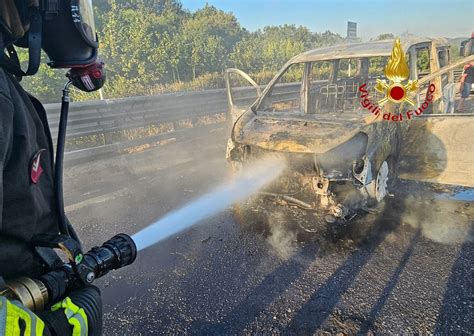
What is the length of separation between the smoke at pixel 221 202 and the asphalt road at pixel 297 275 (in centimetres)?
17

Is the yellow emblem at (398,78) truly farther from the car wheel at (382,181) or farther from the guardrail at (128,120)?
the guardrail at (128,120)

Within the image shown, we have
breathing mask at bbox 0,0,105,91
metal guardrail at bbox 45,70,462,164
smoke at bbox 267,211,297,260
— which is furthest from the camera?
metal guardrail at bbox 45,70,462,164

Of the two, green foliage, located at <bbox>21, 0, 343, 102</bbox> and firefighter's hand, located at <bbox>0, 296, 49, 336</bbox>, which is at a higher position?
green foliage, located at <bbox>21, 0, 343, 102</bbox>

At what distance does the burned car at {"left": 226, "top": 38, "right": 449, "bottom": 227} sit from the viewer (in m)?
3.68

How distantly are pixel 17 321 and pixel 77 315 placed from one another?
260 millimetres

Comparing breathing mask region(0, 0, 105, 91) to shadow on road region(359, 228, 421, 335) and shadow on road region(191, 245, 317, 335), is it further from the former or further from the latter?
shadow on road region(359, 228, 421, 335)

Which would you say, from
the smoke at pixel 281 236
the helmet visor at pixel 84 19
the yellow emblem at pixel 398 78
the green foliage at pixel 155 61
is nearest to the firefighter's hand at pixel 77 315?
the helmet visor at pixel 84 19

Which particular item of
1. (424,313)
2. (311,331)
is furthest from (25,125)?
(424,313)

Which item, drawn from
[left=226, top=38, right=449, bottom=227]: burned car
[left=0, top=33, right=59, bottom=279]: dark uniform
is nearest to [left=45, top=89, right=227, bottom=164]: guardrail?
[left=226, top=38, right=449, bottom=227]: burned car

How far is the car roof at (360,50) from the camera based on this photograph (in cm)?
436

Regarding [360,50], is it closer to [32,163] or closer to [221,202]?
[221,202]

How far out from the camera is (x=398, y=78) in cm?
434

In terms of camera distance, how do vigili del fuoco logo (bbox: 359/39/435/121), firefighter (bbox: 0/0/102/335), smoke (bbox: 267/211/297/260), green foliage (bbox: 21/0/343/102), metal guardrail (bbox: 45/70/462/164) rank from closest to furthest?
firefighter (bbox: 0/0/102/335)
smoke (bbox: 267/211/297/260)
vigili del fuoco logo (bbox: 359/39/435/121)
metal guardrail (bbox: 45/70/462/164)
green foliage (bbox: 21/0/343/102)

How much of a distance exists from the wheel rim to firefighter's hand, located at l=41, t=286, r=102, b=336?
11.2ft
